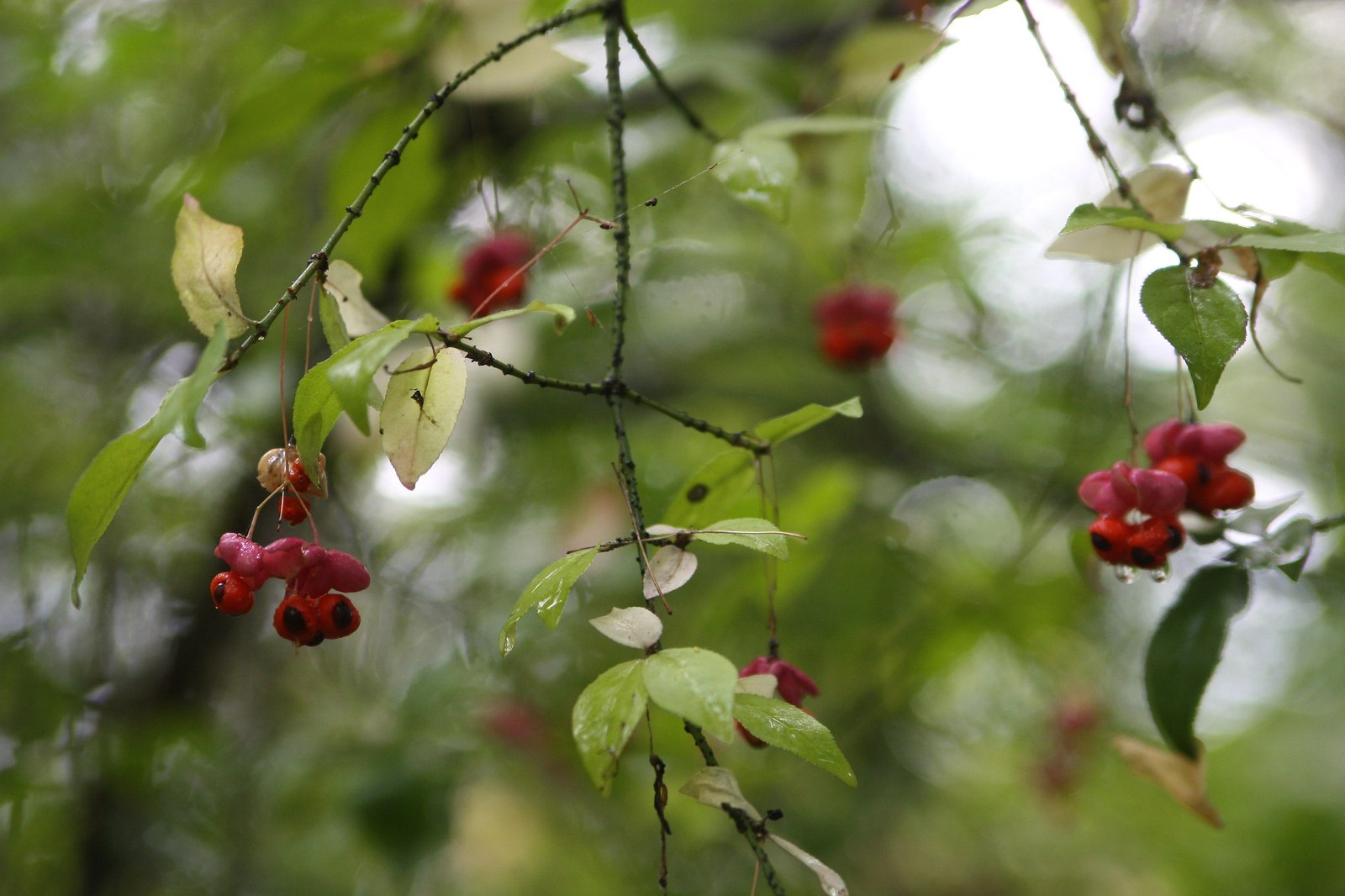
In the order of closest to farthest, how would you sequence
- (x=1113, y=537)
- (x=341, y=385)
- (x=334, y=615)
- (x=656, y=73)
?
(x=341, y=385)
(x=334, y=615)
(x=1113, y=537)
(x=656, y=73)

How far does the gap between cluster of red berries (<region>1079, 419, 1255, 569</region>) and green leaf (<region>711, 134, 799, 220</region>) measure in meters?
0.38

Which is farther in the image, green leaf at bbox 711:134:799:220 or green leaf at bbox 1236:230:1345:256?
green leaf at bbox 711:134:799:220

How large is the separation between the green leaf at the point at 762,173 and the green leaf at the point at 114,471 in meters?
0.46

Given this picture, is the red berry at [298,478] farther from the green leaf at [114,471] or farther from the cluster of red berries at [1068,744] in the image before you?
the cluster of red berries at [1068,744]

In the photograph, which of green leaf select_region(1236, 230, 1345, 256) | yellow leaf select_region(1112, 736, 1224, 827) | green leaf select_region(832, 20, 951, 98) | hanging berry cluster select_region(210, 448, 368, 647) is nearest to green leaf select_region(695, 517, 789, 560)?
hanging berry cluster select_region(210, 448, 368, 647)

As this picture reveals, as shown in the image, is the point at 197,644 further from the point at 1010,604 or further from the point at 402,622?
the point at 1010,604

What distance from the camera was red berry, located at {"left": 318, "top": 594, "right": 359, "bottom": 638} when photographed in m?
0.74

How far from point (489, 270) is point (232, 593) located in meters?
0.78

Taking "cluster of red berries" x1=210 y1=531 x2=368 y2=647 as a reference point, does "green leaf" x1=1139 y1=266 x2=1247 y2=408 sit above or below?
above

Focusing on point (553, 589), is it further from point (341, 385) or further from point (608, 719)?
point (341, 385)

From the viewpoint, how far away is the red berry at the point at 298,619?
725mm

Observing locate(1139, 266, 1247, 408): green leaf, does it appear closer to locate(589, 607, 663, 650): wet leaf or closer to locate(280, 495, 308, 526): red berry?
locate(589, 607, 663, 650): wet leaf

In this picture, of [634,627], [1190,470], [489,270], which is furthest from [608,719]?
[489,270]

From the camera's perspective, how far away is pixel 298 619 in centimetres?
73
